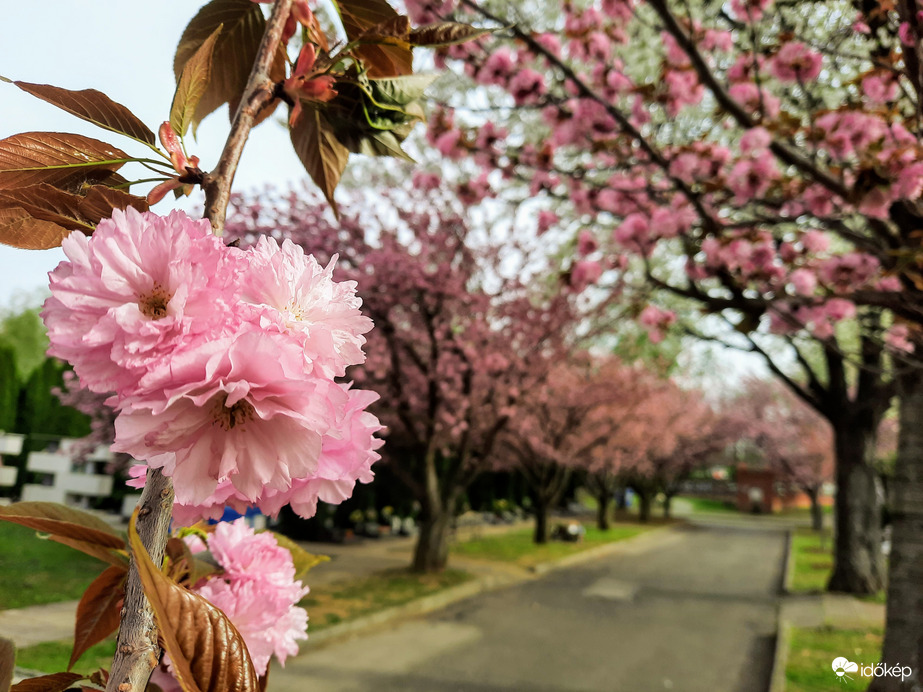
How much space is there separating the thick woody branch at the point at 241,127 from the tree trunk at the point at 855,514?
12.6 m

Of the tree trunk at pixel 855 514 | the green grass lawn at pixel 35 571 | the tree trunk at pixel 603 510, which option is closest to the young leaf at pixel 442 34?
the green grass lawn at pixel 35 571

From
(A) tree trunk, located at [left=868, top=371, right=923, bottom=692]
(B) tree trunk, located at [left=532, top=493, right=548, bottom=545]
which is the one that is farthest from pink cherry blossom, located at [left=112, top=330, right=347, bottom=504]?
(B) tree trunk, located at [left=532, top=493, right=548, bottom=545]

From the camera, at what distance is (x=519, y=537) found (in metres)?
17.6

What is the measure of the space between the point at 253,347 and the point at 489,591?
1078 centimetres

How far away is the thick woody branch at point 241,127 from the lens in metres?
0.66

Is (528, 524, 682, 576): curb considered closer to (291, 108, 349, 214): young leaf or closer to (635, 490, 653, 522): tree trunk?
(635, 490, 653, 522): tree trunk

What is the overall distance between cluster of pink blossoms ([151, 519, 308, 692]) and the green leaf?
0.60 m

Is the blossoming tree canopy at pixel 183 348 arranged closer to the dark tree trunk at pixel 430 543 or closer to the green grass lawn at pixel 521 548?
the dark tree trunk at pixel 430 543

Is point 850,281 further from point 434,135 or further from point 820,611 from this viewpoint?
point 820,611

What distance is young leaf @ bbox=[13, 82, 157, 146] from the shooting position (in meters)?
0.67

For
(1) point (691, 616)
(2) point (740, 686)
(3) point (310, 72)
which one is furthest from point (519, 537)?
(3) point (310, 72)

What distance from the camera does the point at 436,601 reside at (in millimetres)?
9094

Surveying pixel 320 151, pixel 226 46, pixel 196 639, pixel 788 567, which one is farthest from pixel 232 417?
pixel 788 567

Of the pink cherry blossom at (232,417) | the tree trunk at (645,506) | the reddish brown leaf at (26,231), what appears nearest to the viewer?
the pink cherry blossom at (232,417)
